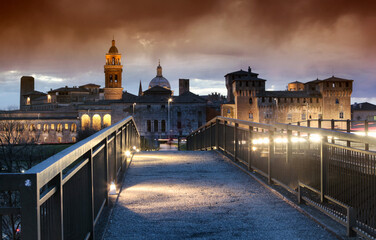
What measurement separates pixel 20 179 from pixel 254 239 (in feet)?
9.85

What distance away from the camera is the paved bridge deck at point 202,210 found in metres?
4.43

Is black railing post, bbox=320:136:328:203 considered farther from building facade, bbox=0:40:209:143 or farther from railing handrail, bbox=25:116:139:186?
building facade, bbox=0:40:209:143

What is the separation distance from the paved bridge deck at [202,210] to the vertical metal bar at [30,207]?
7.92 feet

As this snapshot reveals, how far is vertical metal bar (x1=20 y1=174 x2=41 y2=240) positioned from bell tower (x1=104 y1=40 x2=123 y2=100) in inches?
3268

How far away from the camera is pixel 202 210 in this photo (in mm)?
5363

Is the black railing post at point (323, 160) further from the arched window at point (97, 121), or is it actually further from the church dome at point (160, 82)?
the church dome at point (160, 82)

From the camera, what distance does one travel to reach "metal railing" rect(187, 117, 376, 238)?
4.01 metres

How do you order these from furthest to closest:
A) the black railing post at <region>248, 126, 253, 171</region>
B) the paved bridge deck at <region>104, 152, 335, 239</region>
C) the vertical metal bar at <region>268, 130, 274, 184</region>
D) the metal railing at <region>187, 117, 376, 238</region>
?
the black railing post at <region>248, 126, 253, 171</region>
the vertical metal bar at <region>268, 130, 274, 184</region>
the paved bridge deck at <region>104, 152, 335, 239</region>
the metal railing at <region>187, 117, 376, 238</region>

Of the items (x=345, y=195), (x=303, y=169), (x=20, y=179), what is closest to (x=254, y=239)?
(x=345, y=195)

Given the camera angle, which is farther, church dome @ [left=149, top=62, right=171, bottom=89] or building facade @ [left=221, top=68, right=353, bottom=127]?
church dome @ [left=149, top=62, right=171, bottom=89]

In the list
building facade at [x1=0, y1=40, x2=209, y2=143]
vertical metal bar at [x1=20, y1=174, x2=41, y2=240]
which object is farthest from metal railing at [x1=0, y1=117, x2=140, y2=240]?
building facade at [x1=0, y1=40, x2=209, y2=143]

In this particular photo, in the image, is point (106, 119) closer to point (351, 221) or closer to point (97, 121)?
point (97, 121)

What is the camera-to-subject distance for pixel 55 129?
7888 centimetres

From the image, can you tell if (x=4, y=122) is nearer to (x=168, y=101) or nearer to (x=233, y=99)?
(x=168, y=101)
